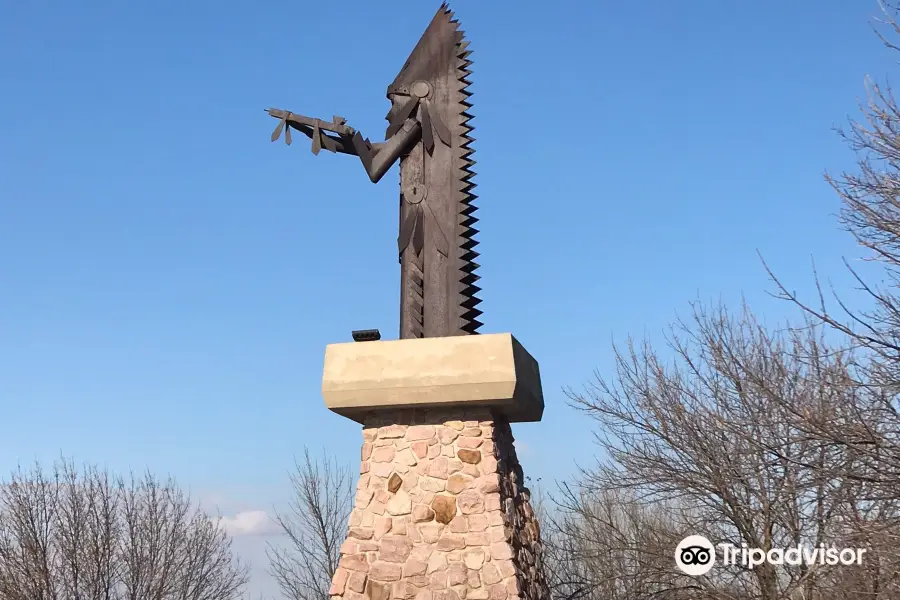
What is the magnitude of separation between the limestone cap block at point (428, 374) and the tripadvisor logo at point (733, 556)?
505 centimetres

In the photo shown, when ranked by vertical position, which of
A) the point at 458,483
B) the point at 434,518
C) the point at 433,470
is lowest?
the point at 434,518

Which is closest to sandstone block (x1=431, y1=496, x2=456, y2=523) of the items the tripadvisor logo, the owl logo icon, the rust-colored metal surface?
the rust-colored metal surface

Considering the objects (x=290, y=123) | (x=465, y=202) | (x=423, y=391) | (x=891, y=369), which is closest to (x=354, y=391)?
(x=423, y=391)

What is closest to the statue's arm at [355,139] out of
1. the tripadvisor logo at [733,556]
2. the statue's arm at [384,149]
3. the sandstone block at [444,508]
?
the statue's arm at [384,149]

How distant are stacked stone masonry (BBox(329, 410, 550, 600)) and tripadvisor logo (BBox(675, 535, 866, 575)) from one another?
14.6ft

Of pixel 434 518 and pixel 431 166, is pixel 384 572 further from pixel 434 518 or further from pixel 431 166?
pixel 431 166

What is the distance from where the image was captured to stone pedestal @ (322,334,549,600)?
669 centimetres

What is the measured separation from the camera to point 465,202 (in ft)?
25.5

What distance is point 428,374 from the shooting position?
6934 millimetres

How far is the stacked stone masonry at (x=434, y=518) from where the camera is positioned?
6.65 metres

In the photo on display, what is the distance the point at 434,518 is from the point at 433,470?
37 centimetres

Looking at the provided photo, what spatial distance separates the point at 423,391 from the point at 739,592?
6.49 metres

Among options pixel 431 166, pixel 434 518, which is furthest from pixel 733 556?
pixel 431 166

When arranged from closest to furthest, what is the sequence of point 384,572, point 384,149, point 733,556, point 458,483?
1. point 384,572
2. point 458,483
3. point 384,149
4. point 733,556
